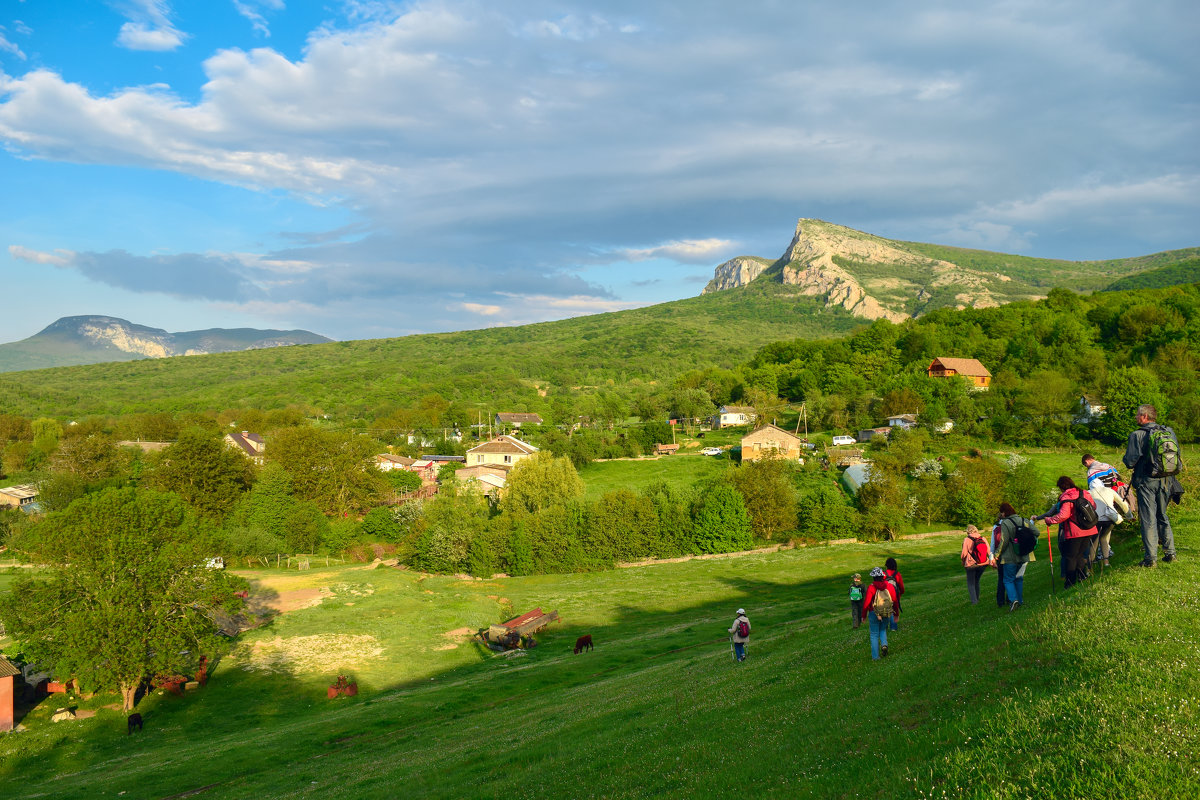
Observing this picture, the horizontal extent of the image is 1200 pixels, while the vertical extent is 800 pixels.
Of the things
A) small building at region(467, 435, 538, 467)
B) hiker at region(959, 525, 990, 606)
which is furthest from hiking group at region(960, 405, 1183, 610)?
small building at region(467, 435, 538, 467)

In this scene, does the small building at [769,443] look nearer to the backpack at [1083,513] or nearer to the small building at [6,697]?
the backpack at [1083,513]

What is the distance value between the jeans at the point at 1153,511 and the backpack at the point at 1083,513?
94 cm

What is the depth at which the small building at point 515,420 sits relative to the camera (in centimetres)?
16050

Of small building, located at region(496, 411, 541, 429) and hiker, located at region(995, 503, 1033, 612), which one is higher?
small building, located at region(496, 411, 541, 429)

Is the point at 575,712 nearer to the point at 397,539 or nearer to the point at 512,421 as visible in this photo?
the point at 397,539

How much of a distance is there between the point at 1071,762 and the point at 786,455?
97.4m

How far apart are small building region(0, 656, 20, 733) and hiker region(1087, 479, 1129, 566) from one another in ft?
156

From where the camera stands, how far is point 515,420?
533ft

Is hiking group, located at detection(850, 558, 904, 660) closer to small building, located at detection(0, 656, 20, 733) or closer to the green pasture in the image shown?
the green pasture

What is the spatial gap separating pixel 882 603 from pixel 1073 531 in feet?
16.3

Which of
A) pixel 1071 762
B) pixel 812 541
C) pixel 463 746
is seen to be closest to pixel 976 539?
pixel 1071 762

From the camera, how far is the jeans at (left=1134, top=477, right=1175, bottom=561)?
50.3ft

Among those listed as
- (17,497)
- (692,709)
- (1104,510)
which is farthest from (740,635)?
(17,497)

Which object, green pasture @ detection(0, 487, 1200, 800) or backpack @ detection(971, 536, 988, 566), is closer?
green pasture @ detection(0, 487, 1200, 800)
